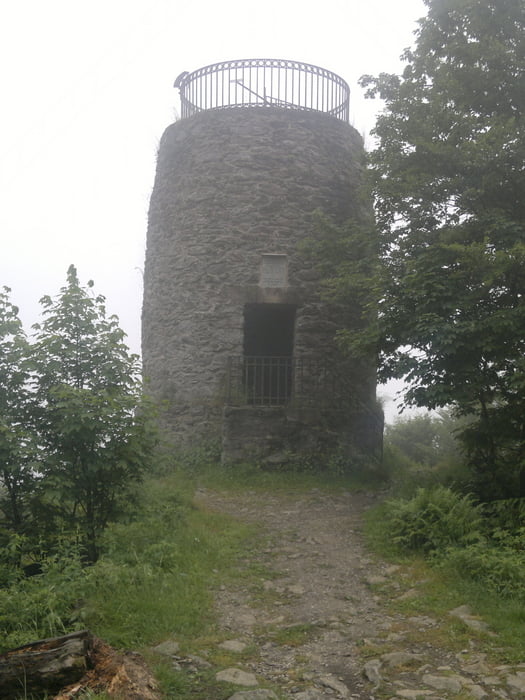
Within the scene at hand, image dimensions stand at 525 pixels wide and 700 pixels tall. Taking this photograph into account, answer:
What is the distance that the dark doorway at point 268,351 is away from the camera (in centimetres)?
1176

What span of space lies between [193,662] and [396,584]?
7.39 feet

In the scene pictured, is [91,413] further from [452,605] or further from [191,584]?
[452,605]

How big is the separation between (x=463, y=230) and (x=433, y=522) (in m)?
3.70

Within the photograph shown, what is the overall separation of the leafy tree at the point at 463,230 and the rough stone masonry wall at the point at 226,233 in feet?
9.25

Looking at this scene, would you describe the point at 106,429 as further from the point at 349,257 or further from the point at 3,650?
the point at 349,257

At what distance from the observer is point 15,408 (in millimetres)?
6203

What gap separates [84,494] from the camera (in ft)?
20.2

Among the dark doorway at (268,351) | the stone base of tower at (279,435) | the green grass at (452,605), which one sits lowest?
the green grass at (452,605)

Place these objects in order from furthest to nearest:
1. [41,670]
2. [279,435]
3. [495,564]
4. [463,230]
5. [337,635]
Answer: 1. [279,435]
2. [463,230]
3. [495,564]
4. [337,635]
5. [41,670]

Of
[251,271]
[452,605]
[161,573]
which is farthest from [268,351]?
[452,605]

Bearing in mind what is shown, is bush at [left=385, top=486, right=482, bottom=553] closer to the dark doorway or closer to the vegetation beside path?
the vegetation beside path

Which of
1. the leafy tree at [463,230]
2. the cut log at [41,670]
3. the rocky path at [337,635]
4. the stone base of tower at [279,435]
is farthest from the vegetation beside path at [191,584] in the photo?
the stone base of tower at [279,435]

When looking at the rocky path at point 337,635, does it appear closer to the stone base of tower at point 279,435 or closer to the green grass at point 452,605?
the green grass at point 452,605

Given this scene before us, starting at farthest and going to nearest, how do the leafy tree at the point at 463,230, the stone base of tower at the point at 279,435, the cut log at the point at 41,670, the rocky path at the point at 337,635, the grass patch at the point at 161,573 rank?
the stone base of tower at the point at 279,435 → the leafy tree at the point at 463,230 → the grass patch at the point at 161,573 → the rocky path at the point at 337,635 → the cut log at the point at 41,670
